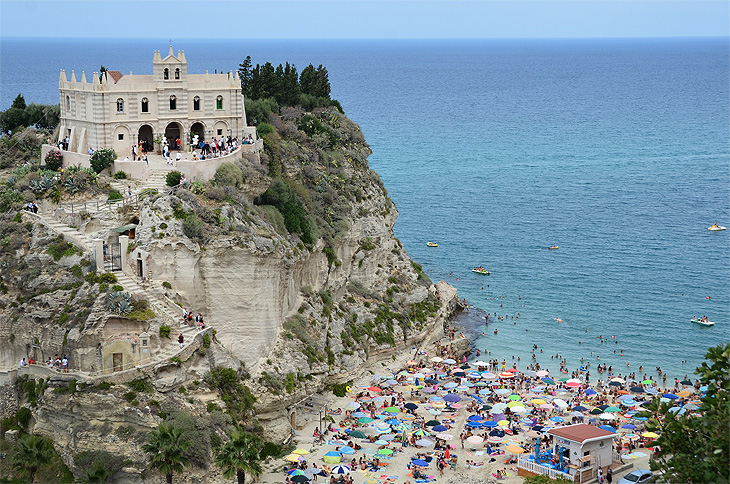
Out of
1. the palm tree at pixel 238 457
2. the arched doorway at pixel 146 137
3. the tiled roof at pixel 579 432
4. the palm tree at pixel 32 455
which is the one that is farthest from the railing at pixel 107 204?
the tiled roof at pixel 579 432

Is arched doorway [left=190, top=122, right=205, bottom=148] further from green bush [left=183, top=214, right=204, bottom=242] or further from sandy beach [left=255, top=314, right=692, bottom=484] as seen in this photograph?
sandy beach [left=255, top=314, right=692, bottom=484]

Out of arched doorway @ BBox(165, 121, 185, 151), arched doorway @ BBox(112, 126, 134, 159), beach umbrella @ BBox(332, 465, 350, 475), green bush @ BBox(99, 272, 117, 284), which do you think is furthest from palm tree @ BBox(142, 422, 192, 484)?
arched doorway @ BBox(165, 121, 185, 151)

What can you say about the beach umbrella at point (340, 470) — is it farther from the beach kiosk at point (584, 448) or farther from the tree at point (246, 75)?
the tree at point (246, 75)

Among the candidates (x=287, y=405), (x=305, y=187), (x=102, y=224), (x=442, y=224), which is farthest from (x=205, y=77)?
(x=442, y=224)

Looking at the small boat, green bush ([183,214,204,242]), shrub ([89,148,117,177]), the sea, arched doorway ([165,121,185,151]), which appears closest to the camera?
green bush ([183,214,204,242])

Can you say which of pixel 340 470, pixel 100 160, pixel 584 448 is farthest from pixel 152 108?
pixel 584 448

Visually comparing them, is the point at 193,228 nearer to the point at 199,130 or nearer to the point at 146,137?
the point at 146,137
